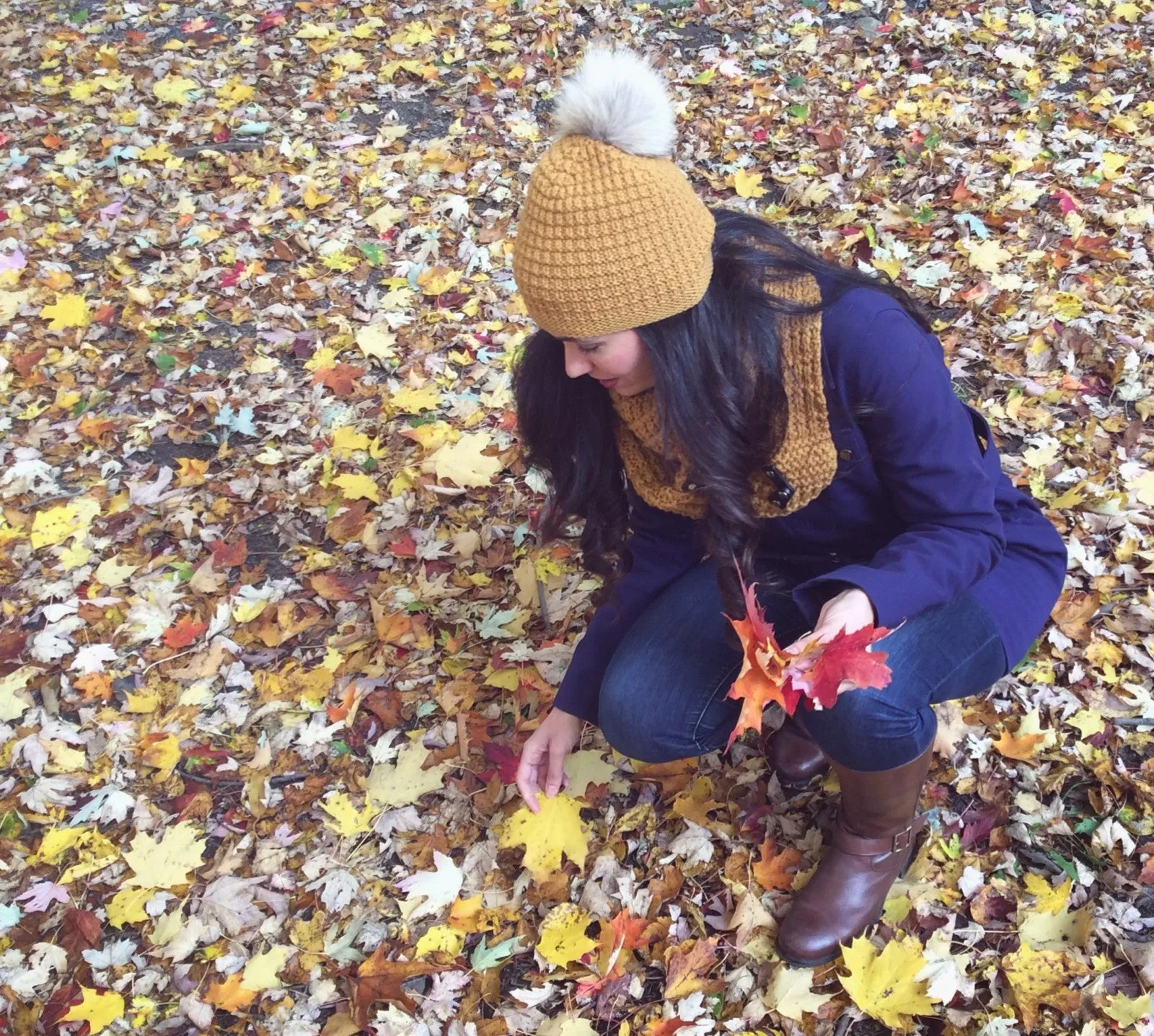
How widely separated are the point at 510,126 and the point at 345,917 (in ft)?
13.7

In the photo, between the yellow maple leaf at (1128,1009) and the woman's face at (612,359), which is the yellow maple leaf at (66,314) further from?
the yellow maple leaf at (1128,1009)

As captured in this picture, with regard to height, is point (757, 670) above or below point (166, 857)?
above

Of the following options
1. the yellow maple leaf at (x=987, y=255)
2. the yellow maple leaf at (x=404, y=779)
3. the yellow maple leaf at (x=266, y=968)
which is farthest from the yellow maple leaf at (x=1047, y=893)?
the yellow maple leaf at (x=987, y=255)

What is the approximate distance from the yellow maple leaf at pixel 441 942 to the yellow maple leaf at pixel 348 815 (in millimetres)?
354

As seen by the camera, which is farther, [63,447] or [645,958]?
[63,447]

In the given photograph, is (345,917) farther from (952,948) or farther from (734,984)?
(952,948)

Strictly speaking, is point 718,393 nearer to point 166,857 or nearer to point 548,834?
point 548,834

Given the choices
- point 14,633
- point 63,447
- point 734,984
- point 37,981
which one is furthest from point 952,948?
point 63,447

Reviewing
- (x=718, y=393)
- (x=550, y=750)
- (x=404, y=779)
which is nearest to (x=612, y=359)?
(x=718, y=393)

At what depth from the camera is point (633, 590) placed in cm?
223

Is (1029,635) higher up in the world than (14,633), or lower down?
higher up

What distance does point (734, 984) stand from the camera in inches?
79.2

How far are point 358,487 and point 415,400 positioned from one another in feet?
1.56

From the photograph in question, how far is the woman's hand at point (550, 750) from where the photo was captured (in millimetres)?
2156
